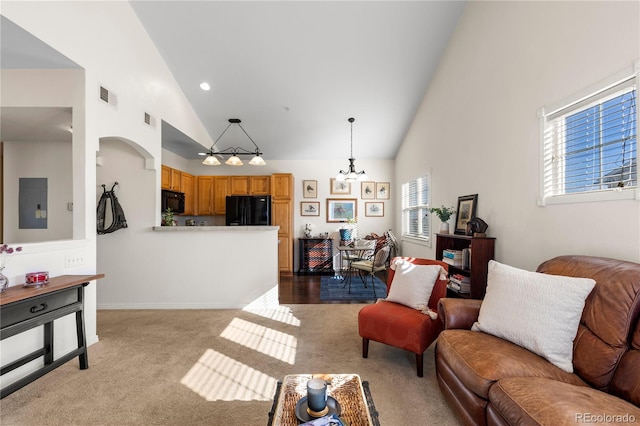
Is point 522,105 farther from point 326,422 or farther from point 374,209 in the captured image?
point 374,209

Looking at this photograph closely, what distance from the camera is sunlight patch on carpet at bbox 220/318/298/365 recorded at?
256 cm

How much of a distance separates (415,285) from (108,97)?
Result: 3714mm

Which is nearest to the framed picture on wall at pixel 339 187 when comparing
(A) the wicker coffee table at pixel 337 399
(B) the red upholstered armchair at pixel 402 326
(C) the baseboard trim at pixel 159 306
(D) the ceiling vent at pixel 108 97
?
(C) the baseboard trim at pixel 159 306

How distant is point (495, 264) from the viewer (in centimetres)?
198

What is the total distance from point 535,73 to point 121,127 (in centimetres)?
420

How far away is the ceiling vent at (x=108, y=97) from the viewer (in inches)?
114

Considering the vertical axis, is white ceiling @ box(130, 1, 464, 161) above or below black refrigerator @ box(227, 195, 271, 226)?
above


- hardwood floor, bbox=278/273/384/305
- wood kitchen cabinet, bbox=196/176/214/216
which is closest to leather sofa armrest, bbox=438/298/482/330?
hardwood floor, bbox=278/273/384/305

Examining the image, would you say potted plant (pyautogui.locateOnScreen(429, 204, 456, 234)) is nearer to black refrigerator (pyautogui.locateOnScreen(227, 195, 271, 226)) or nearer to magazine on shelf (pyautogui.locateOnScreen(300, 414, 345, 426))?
magazine on shelf (pyautogui.locateOnScreen(300, 414, 345, 426))

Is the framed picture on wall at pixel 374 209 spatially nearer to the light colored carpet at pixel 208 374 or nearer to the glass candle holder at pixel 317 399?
the light colored carpet at pixel 208 374

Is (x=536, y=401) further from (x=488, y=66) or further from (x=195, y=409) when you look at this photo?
(x=488, y=66)

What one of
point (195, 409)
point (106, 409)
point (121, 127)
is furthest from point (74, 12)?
point (195, 409)

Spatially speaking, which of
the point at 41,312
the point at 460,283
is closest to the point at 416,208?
the point at 460,283

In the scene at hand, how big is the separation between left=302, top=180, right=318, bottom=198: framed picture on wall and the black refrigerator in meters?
0.99
